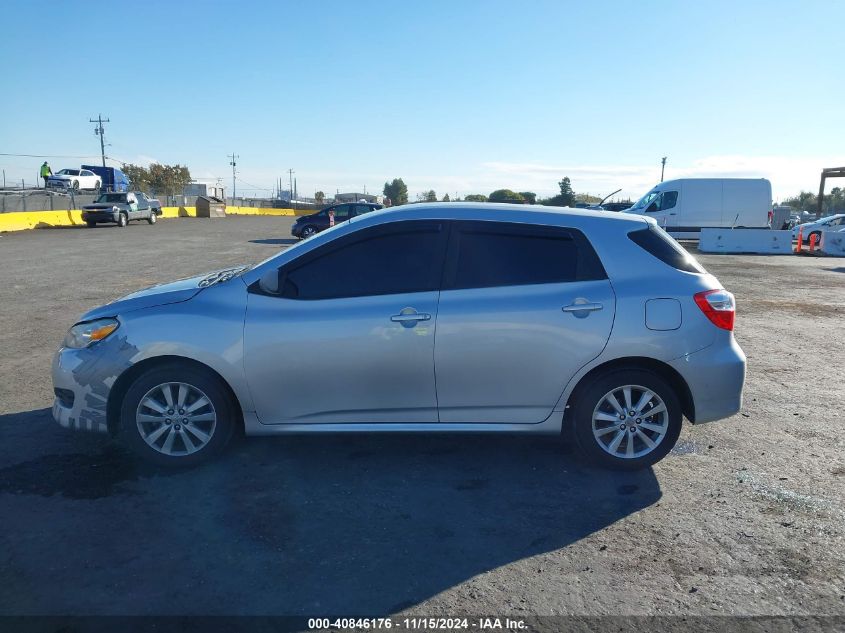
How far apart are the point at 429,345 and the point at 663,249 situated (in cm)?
179

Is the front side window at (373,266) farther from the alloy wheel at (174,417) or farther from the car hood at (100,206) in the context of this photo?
the car hood at (100,206)

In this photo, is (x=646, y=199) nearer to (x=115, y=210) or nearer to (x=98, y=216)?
(x=115, y=210)

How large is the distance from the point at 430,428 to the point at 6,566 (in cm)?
246

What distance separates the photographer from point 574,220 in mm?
4469

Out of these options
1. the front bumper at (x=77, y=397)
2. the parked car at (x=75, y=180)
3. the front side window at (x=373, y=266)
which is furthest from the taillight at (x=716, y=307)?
the parked car at (x=75, y=180)

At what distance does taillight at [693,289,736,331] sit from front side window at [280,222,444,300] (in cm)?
178

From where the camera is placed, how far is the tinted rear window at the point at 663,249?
4.41 meters

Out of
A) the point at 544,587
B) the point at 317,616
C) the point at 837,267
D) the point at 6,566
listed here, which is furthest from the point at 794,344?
the point at 837,267

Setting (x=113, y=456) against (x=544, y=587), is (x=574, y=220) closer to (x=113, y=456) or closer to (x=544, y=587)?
(x=544, y=587)

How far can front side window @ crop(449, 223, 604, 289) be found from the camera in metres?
4.30

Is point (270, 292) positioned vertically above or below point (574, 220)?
below

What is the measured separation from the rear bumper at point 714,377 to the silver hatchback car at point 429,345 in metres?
0.01

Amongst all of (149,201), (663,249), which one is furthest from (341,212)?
(663,249)

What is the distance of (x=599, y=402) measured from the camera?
4309mm
